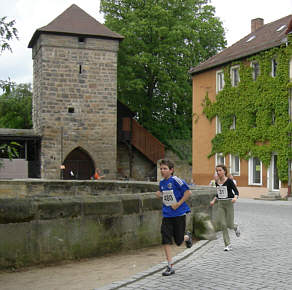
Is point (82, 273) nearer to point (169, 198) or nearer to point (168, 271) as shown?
point (168, 271)

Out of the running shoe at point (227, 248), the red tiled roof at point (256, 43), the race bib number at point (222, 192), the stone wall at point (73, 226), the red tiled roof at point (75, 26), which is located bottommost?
the running shoe at point (227, 248)

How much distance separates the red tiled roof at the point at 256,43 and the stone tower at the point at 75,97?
21.4ft

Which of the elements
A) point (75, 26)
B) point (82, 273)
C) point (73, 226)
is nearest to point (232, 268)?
point (82, 273)

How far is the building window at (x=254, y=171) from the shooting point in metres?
30.0

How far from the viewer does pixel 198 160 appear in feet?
117

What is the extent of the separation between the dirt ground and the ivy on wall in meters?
21.1

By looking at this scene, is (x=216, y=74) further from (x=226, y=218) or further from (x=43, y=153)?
(x=226, y=218)

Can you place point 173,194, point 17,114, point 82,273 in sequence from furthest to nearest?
point 17,114
point 173,194
point 82,273

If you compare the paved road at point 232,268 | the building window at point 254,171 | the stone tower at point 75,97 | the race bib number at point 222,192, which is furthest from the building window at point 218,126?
the race bib number at point 222,192

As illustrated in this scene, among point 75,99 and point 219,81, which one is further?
point 75,99

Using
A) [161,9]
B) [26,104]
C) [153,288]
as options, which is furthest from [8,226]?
[26,104]

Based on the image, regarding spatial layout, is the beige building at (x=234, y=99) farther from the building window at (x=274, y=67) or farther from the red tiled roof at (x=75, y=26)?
the red tiled roof at (x=75, y=26)

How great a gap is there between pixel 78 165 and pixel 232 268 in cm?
2799

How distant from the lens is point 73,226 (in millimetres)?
7656
